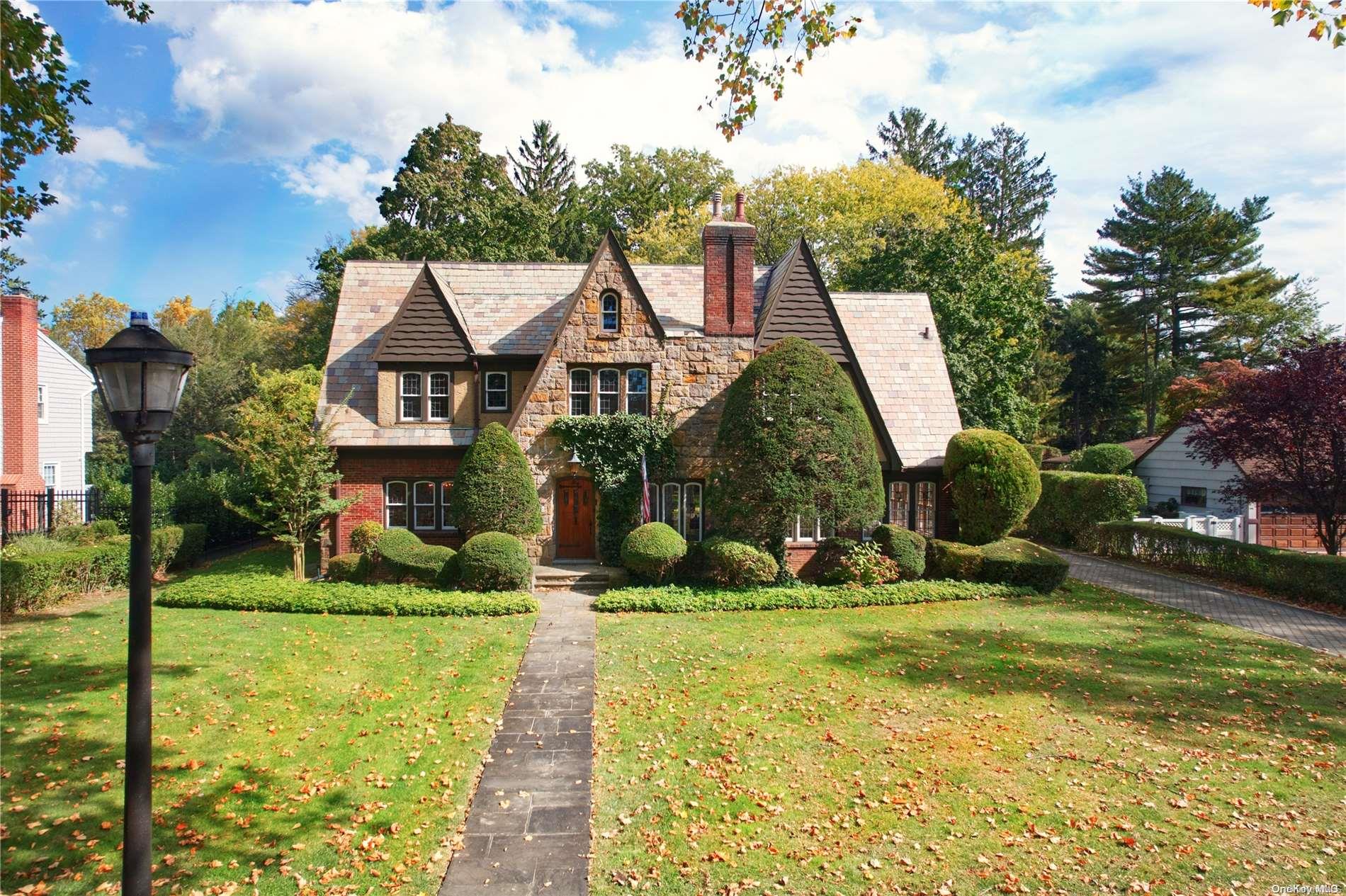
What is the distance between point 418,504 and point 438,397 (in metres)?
3.05

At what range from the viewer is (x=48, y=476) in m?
27.2

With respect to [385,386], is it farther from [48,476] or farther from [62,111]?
[48,476]

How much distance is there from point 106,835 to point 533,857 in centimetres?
396

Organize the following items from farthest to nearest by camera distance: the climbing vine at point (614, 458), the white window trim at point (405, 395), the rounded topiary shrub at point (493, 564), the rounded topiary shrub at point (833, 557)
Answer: the white window trim at point (405, 395) → the climbing vine at point (614, 458) → the rounded topiary shrub at point (833, 557) → the rounded topiary shrub at point (493, 564)

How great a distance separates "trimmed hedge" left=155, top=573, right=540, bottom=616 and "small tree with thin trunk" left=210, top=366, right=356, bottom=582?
76.7 inches

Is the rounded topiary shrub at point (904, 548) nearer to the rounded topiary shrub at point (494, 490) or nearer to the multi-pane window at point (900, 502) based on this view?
the multi-pane window at point (900, 502)

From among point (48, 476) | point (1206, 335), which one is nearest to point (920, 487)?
point (48, 476)

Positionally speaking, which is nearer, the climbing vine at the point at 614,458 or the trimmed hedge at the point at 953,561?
the trimmed hedge at the point at 953,561

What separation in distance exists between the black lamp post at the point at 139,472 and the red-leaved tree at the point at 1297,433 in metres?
22.6

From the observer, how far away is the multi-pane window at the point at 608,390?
1927 cm

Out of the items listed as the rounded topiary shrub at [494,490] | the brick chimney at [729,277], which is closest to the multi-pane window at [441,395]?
the rounded topiary shrub at [494,490]

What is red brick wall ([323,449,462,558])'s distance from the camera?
1873 centimetres

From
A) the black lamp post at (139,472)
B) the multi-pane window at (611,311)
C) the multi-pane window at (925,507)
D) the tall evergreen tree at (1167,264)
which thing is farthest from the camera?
the tall evergreen tree at (1167,264)

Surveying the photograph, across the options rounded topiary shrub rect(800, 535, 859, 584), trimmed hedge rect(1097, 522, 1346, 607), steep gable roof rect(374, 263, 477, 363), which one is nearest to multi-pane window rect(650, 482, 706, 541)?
rounded topiary shrub rect(800, 535, 859, 584)
